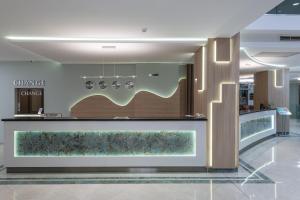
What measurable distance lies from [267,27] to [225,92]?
193cm

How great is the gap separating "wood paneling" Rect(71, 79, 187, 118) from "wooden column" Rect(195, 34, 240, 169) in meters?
4.58

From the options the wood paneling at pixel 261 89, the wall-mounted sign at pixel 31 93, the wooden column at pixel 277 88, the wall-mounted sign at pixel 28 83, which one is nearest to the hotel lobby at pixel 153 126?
the wall-mounted sign at pixel 28 83

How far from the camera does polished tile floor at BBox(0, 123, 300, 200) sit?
4879mm

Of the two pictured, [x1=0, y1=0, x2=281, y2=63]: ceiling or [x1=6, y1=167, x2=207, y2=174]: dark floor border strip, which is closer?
[x1=0, y1=0, x2=281, y2=63]: ceiling

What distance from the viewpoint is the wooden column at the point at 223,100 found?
643cm

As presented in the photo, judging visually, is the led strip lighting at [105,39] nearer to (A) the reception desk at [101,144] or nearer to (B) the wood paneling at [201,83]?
(B) the wood paneling at [201,83]

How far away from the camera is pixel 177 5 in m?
4.37

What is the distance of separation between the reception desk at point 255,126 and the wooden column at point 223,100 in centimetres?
223

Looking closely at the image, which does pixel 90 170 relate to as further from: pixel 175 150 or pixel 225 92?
pixel 225 92

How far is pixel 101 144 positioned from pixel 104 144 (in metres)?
0.07

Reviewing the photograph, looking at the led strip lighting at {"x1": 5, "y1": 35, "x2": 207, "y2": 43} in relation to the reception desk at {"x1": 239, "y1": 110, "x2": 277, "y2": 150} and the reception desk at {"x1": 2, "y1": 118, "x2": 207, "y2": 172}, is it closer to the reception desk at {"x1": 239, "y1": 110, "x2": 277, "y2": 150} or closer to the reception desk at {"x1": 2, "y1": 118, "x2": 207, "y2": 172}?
the reception desk at {"x1": 2, "y1": 118, "x2": 207, "y2": 172}

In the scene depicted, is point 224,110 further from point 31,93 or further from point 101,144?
point 31,93

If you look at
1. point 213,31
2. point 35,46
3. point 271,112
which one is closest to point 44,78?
point 35,46

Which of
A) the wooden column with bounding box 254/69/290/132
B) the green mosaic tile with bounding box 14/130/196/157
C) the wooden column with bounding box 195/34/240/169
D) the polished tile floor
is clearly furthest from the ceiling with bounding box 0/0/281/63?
the wooden column with bounding box 254/69/290/132
